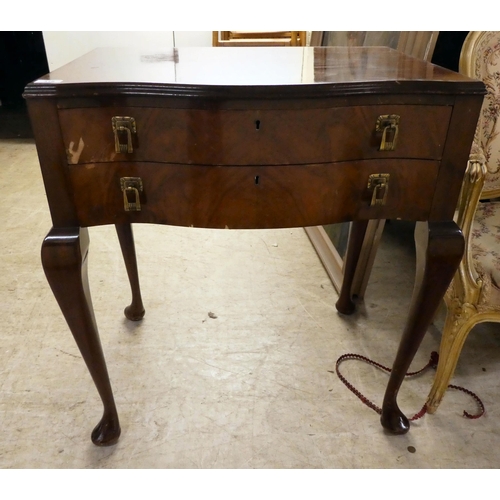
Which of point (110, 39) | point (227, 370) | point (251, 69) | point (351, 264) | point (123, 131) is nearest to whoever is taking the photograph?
point (123, 131)

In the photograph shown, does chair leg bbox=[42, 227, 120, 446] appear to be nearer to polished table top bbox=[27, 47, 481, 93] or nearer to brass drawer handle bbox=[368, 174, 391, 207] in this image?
polished table top bbox=[27, 47, 481, 93]

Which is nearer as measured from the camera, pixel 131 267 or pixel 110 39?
pixel 131 267

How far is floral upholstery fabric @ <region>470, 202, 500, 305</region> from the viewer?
0.95m

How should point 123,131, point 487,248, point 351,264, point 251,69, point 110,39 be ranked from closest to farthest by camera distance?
point 123,131
point 251,69
point 487,248
point 351,264
point 110,39

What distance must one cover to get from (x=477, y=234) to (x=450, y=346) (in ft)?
0.90

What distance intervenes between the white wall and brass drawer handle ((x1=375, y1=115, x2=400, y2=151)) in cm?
207

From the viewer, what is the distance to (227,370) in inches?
47.8

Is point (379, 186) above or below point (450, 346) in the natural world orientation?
above

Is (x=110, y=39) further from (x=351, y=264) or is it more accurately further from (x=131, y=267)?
(x=351, y=264)

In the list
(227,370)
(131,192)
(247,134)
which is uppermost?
(247,134)

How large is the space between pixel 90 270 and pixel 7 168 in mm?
1280

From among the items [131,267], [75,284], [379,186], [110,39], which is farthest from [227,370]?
[110,39]

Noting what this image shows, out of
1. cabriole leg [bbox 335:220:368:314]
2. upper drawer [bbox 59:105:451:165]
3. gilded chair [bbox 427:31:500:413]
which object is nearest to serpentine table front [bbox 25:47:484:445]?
upper drawer [bbox 59:105:451:165]
